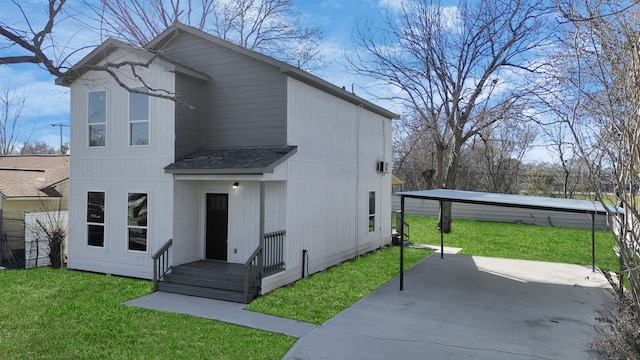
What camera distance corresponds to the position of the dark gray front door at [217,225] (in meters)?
10.0

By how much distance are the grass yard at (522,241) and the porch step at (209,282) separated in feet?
29.5

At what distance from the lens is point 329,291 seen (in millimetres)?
8883

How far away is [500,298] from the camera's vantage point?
8781 mm

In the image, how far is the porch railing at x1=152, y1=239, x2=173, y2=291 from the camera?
8836 mm

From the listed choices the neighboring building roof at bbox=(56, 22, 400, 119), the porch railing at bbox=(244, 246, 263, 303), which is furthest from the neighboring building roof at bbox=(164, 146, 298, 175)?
the neighboring building roof at bbox=(56, 22, 400, 119)

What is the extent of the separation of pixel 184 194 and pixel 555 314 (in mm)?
8260

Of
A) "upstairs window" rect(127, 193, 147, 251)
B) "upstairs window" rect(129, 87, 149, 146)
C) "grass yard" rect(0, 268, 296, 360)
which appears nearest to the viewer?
"grass yard" rect(0, 268, 296, 360)

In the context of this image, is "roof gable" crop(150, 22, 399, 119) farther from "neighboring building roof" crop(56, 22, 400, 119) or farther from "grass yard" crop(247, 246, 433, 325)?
"grass yard" crop(247, 246, 433, 325)

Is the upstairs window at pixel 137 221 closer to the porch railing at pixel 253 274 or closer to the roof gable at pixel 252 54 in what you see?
the porch railing at pixel 253 274

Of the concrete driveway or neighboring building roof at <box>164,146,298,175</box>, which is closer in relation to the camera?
the concrete driveway

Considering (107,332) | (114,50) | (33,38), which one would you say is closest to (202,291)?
(107,332)

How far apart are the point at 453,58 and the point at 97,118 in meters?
15.0

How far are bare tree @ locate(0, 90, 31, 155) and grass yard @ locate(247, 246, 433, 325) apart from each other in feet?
82.3

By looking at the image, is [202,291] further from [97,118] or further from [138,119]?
[97,118]
